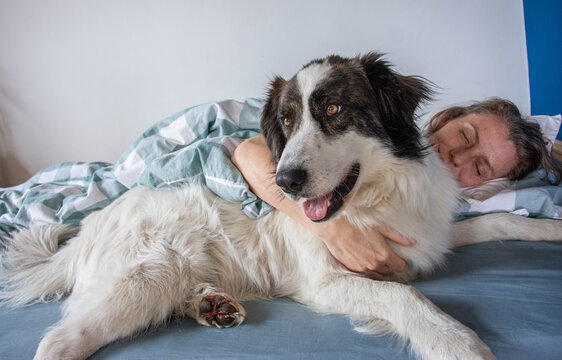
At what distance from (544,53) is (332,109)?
219 centimetres

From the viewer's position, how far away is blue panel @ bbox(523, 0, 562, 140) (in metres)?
2.44

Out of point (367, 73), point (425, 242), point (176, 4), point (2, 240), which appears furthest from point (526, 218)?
point (176, 4)

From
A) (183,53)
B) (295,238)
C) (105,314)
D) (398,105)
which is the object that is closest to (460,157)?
(398,105)

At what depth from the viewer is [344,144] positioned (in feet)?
4.41

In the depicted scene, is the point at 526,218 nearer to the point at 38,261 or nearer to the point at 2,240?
the point at 38,261

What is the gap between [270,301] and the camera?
1545 mm

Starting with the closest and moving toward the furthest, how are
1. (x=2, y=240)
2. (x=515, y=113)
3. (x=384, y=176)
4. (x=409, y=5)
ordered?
(x=384, y=176), (x=2, y=240), (x=515, y=113), (x=409, y=5)

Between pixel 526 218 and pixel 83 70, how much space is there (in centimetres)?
394

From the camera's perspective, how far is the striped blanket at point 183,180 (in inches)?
67.9

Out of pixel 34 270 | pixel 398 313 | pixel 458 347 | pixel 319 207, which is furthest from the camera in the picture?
pixel 34 270

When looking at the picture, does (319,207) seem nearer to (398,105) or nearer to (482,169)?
(398,105)

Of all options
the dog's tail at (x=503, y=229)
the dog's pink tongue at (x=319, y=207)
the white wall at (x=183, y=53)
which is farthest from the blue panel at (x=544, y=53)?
the dog's pink tongue at (x=319, y=207)

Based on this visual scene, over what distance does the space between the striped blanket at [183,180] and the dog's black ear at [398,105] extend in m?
0.66

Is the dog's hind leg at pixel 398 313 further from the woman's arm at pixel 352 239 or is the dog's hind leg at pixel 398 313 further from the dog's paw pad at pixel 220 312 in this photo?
the dog's paw pad at pixel 220 312
